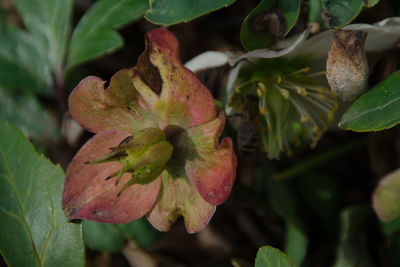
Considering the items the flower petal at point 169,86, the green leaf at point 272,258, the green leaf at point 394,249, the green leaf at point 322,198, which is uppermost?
the flower petal at point 169,86

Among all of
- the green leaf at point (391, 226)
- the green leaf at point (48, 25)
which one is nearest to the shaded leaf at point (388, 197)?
→ the green leaf at point (391, 226)

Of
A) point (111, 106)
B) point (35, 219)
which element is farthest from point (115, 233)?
point (111, 106)

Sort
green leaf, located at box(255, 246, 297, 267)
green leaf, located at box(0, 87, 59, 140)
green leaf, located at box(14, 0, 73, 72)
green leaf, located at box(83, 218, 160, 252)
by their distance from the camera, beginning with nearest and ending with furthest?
green leaf, located at box(255, 246, 297, 267) < green leaf, located at box(83, 218, 160, 252) < green leaf, located at box(14, 0, 73, 72) < green leaf, located at box(0, 87, 59, 140)

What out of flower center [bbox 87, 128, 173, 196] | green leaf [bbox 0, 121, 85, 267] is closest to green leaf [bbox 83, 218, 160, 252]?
green leaf [bbox 0, 121, 85, 267]

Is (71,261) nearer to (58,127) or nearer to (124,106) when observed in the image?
(124,106)

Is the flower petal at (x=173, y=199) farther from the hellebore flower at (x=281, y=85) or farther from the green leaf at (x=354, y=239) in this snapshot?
the green leaf at (x=354, y=239)

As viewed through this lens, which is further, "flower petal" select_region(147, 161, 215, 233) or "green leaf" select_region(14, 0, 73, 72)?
"green leaf" select_region(14, 0, 73, 72)

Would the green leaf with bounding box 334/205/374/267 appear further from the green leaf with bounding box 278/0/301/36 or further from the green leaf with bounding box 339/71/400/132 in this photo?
the green leaf with bounding box 278/0/301/36

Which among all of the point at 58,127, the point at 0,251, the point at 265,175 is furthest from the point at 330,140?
the point at 0,251
